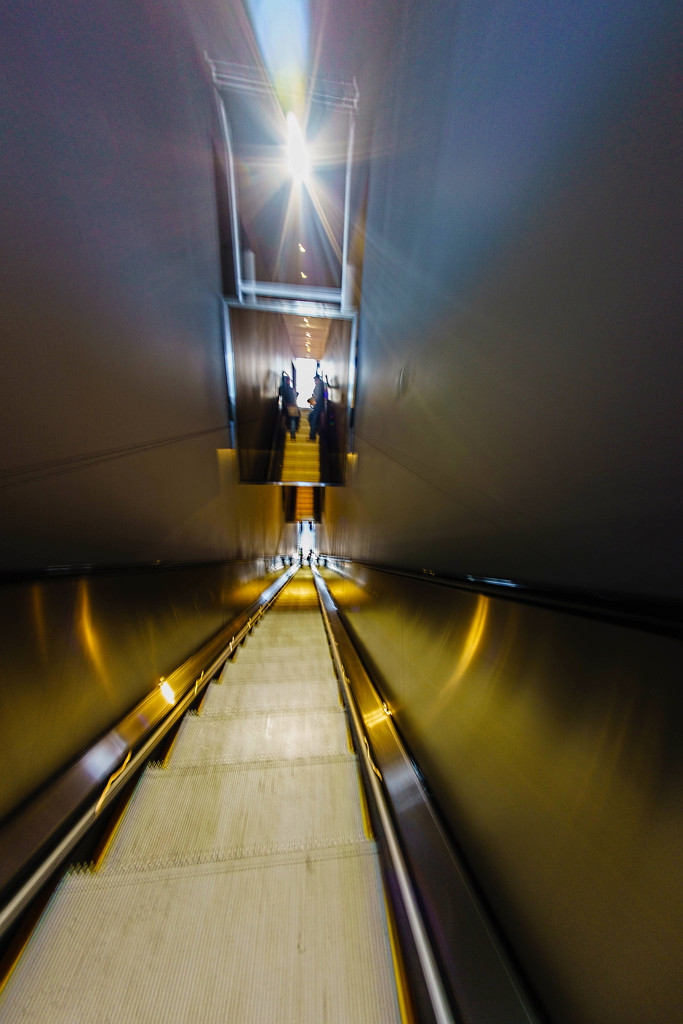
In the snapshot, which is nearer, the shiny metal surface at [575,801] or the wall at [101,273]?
the shiny metal surface at [575,801]

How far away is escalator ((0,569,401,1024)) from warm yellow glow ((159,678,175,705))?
0.40m

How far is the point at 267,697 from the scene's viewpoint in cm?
242

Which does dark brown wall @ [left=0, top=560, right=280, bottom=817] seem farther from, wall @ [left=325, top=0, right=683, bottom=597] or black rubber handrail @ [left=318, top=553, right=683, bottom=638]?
wall @ [left=325, top=0, right=683, bottom=597]

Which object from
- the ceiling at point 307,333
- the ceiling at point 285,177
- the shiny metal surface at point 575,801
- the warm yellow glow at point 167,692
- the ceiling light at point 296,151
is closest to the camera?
the shiny metal surface at point 575,801

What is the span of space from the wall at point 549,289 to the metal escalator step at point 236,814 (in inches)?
52.6

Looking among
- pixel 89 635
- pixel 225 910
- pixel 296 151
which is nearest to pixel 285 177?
pixel 296 151

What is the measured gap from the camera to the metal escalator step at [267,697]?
2229 millimetres

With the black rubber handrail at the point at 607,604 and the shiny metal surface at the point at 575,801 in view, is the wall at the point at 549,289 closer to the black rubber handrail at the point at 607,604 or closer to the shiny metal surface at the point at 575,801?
the black rubber handrail at the point at 607,604

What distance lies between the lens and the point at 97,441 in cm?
225

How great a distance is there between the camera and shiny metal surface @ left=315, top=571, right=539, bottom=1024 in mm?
792

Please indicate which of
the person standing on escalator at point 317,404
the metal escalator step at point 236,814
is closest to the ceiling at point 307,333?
the person standing on escalator at point 317,404

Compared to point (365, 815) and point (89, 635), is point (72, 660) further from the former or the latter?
point (365, 815)

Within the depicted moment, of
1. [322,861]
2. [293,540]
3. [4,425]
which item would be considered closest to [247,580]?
[4,425]

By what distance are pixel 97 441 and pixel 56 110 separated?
5.54 feet
